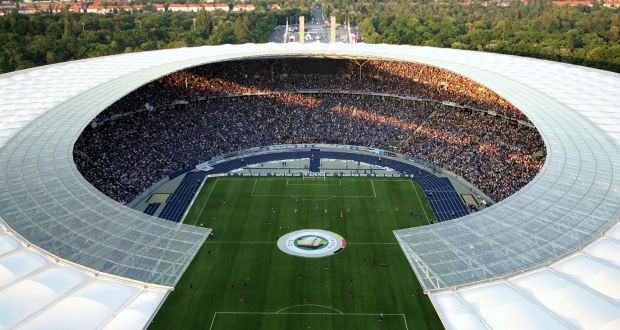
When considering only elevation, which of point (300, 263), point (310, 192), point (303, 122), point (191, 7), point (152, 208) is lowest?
point (300, 263)

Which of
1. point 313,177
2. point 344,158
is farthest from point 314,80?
point 313,177

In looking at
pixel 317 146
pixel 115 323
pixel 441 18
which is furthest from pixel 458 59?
pixel 441 18

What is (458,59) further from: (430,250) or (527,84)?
(430,250)

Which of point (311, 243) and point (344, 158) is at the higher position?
point (344, 158)

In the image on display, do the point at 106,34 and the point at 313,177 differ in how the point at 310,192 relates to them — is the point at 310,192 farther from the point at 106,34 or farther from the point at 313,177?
the point at 106,34

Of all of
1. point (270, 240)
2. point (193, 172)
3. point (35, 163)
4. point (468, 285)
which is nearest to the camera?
point (468, 285)

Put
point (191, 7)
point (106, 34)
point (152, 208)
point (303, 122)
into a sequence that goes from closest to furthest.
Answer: point (152, 208) < point (303, 122) < point (106, 34) < point (191, 7)

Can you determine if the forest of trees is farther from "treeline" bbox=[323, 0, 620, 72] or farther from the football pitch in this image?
the football pitch

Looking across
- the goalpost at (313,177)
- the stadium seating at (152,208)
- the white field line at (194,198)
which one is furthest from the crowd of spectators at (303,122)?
the goalpost at (313,177)
